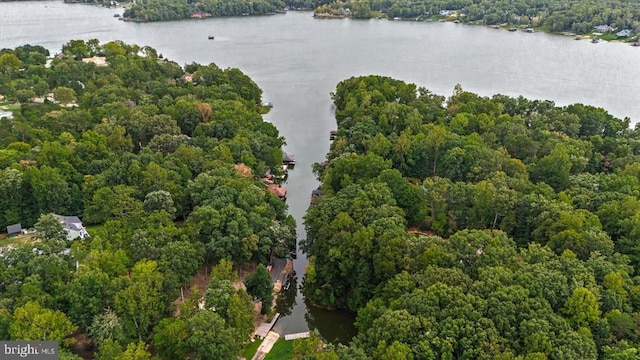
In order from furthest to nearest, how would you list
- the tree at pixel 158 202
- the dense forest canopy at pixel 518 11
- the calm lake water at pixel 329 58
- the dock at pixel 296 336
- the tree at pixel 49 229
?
1. the dense forest canopy at pixel 518 11
2. the calm lake water at pixel 329 58
3. the tree at pixel 158 202
4. the tree at pixel 49 229
5. the dock at pixel 296 336

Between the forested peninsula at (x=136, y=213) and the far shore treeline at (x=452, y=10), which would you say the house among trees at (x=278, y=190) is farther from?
the far shore treeline at (x=452, y=10)

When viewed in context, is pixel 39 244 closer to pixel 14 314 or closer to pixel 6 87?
pixel 14 314

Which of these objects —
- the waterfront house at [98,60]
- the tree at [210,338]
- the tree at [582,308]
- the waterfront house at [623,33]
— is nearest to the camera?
the tree at [210,338]

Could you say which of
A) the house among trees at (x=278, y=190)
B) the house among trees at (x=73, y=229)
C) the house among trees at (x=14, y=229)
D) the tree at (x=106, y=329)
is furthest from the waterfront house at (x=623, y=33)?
the house among trees at (x=14, y=229)

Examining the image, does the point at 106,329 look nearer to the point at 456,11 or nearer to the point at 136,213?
the point at 136,213

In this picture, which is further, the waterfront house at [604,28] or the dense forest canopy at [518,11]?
the dense forest canopy at [518,11]

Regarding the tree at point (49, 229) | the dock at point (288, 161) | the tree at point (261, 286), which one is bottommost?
the tree at point (261, 286)

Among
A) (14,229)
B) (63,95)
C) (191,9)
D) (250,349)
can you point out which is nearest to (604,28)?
(191,9)

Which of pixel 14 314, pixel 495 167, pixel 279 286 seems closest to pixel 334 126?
pixel 495 167
